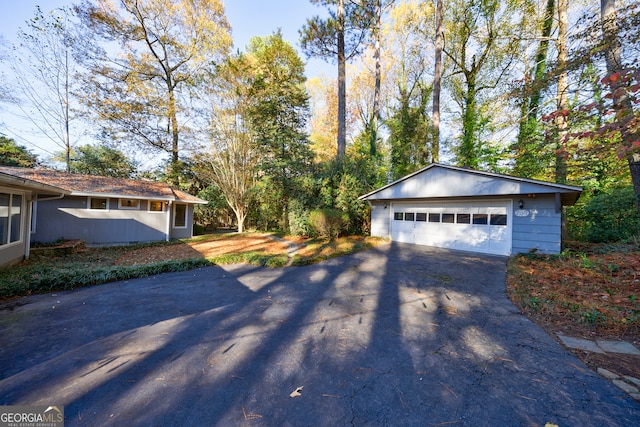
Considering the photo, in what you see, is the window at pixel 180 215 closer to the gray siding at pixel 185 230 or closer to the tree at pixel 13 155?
the gray siding at pixel 185 230

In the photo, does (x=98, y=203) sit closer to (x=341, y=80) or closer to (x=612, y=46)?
(x=341, y=80)

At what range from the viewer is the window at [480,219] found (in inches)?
351

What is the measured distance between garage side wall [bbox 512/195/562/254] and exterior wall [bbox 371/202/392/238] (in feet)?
16.5

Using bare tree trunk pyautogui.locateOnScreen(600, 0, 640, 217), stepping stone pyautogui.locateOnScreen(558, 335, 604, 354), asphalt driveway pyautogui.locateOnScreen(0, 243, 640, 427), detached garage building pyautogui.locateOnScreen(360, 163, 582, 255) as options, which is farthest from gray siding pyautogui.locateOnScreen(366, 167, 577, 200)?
Result: stepping stone pyautogui.locateOnScreen(558, 335, 604, 354)

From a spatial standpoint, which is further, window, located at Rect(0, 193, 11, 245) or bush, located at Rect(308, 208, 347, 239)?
bush, located at Rect(308, 208, 347, 239)

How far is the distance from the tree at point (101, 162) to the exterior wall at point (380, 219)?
20258mm

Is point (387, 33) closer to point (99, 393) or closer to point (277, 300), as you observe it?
point (277, 300)

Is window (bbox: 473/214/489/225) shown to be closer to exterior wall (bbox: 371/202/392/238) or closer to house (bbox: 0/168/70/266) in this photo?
exterior wall (bbox: 371/202/392/238)

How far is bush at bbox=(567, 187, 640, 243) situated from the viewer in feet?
26.8

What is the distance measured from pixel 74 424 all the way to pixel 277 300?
286 centimetres

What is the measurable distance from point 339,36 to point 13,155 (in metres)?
25.5

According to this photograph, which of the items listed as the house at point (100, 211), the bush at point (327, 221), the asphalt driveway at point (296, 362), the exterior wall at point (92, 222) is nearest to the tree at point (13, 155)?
the house at point (100, 211)

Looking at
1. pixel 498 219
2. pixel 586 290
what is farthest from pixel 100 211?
pixel 498 219

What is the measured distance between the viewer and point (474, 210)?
912cm
